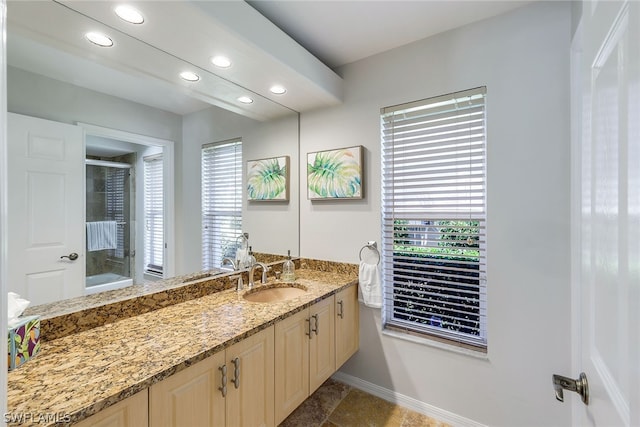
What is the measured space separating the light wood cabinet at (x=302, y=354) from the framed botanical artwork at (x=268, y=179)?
96cm

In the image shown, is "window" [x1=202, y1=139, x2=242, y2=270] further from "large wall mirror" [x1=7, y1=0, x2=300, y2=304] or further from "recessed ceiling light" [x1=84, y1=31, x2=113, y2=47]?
"recessed ceiling light" [x1=84, y1=31, x2=113, y2=47]

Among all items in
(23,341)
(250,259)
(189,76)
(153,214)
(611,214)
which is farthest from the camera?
(250,259)

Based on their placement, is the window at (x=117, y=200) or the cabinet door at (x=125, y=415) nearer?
the cabinet door at (x=125, y=415)

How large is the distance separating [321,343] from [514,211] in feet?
4.56

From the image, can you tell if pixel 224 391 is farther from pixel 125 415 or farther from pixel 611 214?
pixel 611 214

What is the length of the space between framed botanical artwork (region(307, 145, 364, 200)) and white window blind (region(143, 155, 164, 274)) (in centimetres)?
113

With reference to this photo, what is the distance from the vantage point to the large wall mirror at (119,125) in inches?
44.1

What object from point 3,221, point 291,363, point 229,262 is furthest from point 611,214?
point 229,262

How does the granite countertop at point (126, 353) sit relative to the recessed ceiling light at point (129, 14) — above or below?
below

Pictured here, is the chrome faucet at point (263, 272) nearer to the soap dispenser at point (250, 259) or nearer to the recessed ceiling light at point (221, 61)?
the soap dispenser at point (250, 259)

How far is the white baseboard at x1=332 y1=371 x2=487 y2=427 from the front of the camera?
72.0 inches

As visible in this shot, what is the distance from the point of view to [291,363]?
4.95 ft

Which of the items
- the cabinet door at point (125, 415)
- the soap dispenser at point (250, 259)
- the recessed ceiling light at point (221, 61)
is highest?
the recessed ceiling light at point (221, 61)

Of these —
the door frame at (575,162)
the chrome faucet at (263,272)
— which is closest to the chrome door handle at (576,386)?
the door frame at (575,162)
